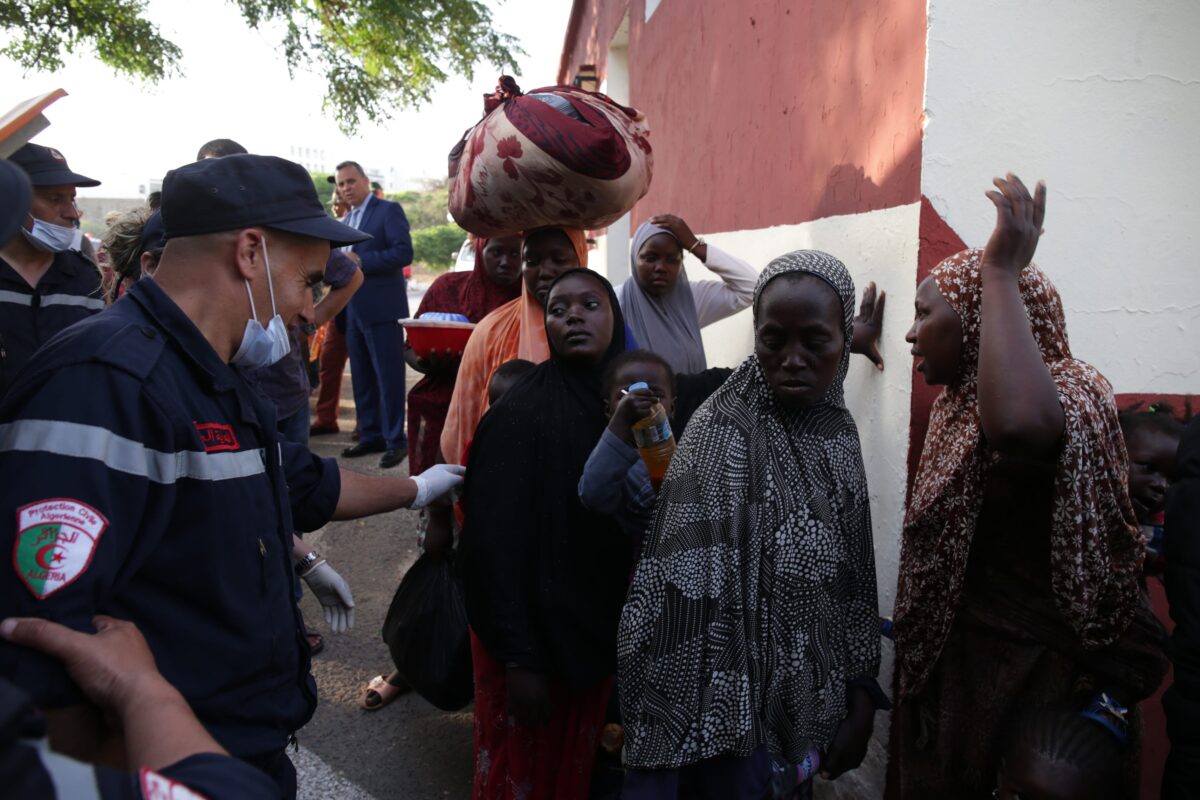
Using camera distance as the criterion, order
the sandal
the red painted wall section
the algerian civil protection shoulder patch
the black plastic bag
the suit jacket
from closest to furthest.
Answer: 1. the algerian civil protection shoulder patch
2. the red painted wall section
3. the black plastic bag
4. the sandal
5. the suit jacket

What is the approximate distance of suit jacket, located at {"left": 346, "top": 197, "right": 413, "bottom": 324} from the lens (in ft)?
21.5

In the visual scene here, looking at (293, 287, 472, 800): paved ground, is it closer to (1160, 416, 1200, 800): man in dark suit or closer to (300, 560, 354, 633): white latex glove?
(300, 560, 354, 633): white latex glove

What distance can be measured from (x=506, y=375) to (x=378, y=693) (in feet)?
5.86

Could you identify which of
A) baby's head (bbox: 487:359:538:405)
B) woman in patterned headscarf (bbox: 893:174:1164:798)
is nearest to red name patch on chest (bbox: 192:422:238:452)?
baby's head (bbox: 487:359:538:405)

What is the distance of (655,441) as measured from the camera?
7.13 ft

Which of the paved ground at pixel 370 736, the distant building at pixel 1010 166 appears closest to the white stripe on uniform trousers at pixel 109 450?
the distant building at pixel 1010 166

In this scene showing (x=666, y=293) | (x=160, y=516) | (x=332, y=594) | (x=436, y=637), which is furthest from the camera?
(x=666, y=293)

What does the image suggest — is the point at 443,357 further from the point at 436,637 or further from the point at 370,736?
the point at 370,736

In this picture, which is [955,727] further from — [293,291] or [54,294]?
[54,294]

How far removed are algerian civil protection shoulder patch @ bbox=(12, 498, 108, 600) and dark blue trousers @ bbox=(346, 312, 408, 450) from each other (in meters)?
5.59

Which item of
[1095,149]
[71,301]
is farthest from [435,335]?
[1095,149]

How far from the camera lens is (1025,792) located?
1.84 meters

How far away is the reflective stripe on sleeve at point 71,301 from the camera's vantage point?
3.27 meters

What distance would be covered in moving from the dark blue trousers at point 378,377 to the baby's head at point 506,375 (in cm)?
405
